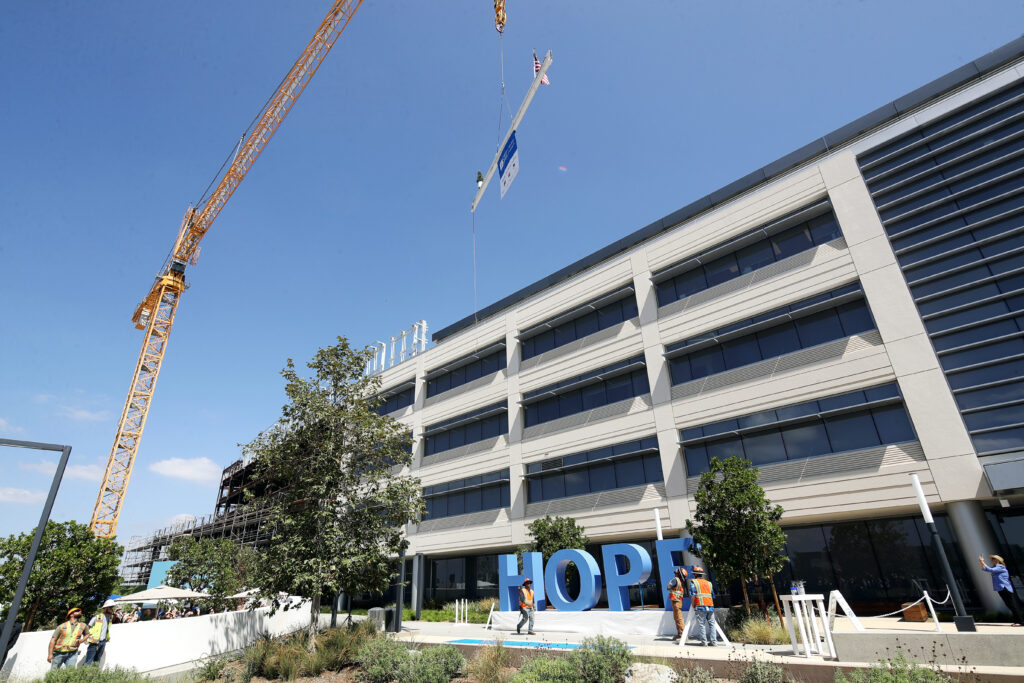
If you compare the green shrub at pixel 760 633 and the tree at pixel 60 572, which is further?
the tree at pixel 60 572

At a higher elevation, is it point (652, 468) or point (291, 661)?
point (652, 468)

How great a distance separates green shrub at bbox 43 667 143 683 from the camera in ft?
36.0

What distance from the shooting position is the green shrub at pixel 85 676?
10984mm

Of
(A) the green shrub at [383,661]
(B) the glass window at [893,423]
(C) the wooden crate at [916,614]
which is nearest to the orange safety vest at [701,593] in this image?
(A) the green shrub at [383,661]

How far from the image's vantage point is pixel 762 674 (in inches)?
353

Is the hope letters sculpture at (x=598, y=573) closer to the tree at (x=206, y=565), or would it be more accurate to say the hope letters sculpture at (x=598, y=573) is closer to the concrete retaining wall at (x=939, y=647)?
the concrete retaining wall at (x=939, y=647)

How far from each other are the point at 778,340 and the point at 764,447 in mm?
4820

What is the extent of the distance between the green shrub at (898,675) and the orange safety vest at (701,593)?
505 cm

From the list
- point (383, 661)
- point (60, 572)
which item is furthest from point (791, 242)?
point (60, 572)

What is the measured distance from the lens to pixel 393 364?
4453cm

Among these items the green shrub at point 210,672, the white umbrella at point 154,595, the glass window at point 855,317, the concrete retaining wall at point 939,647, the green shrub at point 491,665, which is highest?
the glass window at point 855,317

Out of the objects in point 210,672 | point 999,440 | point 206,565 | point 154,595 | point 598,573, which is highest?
point 999,440

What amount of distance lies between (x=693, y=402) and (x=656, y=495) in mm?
4746

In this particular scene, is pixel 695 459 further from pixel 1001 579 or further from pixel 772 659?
pixel 772 659
